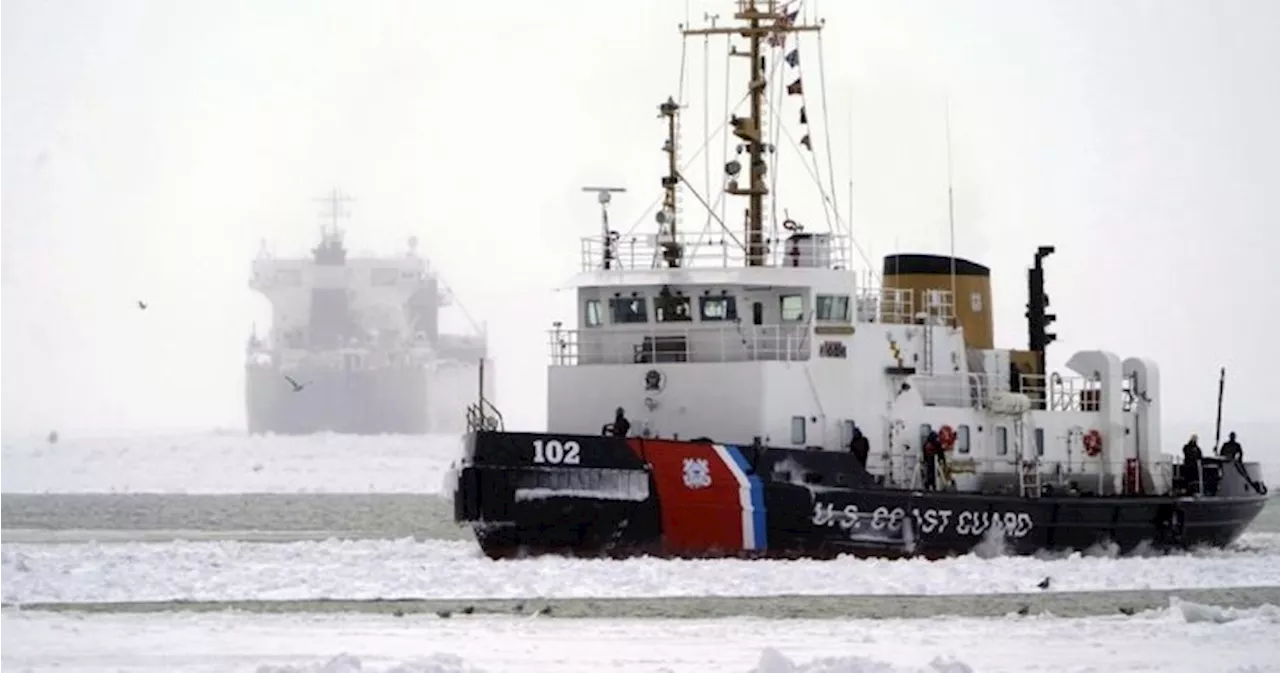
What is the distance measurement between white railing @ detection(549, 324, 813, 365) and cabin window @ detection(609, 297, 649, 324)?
16cm

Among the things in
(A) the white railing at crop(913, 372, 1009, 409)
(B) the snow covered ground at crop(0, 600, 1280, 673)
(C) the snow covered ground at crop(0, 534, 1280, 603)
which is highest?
(A) the white railing at crop(913, 372, 1009, 409)

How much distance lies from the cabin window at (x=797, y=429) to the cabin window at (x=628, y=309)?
90.4 inches

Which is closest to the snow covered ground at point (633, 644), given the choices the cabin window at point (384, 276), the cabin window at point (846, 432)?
the cabin window at point (846, 432)

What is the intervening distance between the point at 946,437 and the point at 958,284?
3.54m

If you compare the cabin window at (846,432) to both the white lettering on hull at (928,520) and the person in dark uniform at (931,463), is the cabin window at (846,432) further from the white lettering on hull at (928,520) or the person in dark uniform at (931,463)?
the white lettering on hull at (928,520)

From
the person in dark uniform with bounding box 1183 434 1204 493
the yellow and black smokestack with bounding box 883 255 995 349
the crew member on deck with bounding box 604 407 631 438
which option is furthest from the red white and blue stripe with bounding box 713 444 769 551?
the person in dark uniform with bounding box 1183 434 1204 493

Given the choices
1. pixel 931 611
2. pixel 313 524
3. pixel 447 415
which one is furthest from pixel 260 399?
pixel 931 611

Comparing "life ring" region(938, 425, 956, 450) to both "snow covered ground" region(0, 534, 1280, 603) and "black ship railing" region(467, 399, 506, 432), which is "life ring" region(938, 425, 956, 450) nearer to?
"snow covered ground" region(0, 534, 1280, 603)

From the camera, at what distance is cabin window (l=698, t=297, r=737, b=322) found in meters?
29.4

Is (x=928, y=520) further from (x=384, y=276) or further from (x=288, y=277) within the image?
(x=384, y=276)

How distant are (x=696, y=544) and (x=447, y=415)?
10052cm

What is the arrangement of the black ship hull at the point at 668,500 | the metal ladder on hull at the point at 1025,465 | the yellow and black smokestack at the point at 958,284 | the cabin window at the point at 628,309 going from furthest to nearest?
the yellow and black smokestack at the point at 958,284
the metal ladder on hull at the point at 1025,465
the cabin window at the point at 628,309
the black ship hull at the point at 668,500

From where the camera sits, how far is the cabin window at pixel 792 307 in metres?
29.5

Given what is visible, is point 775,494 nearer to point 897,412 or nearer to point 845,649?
point 897,412
